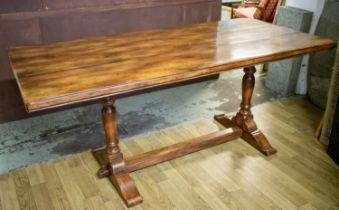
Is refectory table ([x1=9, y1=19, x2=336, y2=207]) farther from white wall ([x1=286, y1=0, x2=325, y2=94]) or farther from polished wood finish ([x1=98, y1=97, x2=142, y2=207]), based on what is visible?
white wall ([x1=286, y1=0, x2=325, y2=94])

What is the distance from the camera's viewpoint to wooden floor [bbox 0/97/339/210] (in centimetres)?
190

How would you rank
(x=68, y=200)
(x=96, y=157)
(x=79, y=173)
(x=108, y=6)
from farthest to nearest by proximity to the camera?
1. (x=108, y=6)
2. (x=96, y=157)
3. (x=79, y=173)
4. (x=68, y=200)

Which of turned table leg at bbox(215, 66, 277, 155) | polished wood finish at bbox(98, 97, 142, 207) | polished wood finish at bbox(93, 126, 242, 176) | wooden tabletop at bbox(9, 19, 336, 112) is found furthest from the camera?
turned table leg at bbox(215, 66, 277, 155)

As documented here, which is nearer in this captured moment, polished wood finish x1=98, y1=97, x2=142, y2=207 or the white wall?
polished wood finish x1=98, y1=97, x2=142, y2=207

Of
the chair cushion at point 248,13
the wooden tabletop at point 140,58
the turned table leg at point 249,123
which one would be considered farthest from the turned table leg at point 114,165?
the chair cushion at point 248,13

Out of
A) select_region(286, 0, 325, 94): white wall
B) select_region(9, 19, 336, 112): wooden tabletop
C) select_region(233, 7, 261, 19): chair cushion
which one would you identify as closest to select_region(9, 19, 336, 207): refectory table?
select_region(9, 19, 336, 112): wooden tabletop

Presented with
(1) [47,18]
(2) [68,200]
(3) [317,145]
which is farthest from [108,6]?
(3) [317,145]

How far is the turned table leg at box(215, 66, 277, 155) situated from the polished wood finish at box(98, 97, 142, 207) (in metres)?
0.96

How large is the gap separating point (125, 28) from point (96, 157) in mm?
1274

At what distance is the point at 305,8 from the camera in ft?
9.82

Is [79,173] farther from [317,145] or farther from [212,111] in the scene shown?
[317,145]

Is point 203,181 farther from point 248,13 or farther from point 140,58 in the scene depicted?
point 248,13

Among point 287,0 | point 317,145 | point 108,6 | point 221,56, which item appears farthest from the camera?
Answer: point 287,0

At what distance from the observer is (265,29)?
234cm
